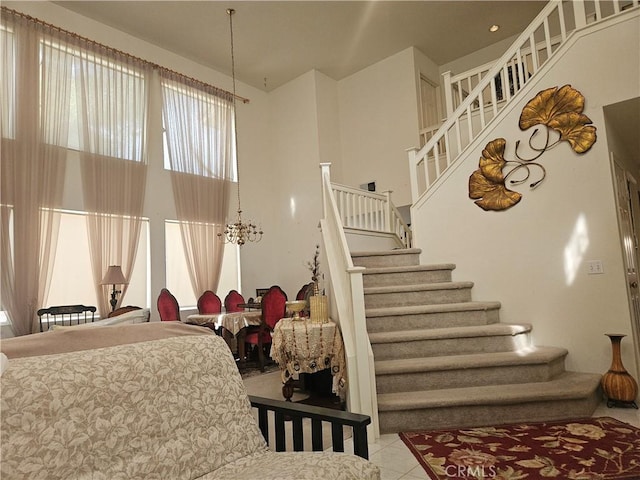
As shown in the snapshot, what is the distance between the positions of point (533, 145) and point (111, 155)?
5.62m

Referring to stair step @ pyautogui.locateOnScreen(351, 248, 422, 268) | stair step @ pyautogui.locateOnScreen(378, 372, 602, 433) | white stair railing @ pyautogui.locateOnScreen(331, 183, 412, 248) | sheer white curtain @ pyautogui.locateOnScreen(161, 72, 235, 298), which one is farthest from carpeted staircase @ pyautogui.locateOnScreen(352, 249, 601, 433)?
sheer white curtain @ pyautogui.locateOnScreen(161, 72, 235, 298)

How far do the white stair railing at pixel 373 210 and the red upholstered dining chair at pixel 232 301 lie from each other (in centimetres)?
246

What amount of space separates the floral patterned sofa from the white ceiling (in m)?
6.07

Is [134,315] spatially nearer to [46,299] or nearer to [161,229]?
[46,299]

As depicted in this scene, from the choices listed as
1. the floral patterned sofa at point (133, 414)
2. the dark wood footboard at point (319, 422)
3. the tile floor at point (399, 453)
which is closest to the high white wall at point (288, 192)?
the tile floor at point (399, 453)

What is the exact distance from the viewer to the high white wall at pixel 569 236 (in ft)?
11.5

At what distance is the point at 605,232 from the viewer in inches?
140

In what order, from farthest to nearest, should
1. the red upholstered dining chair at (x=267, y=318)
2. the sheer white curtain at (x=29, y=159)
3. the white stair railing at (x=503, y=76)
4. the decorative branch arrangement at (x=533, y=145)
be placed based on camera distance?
the red upholstered dining chair at (x=267, y=318)
the sheer white curtain at (x=29, y=159)
the white stair railing at (x=503, y=76)
the decorative branch arrangement at (x=533, y=145)

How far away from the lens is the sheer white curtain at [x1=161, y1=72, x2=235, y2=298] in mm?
6795

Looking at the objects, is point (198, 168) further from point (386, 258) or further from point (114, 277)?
point (386, 258)

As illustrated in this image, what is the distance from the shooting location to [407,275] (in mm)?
4422

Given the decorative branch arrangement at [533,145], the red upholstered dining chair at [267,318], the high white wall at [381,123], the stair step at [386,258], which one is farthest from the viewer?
the high white wall at [381,123]

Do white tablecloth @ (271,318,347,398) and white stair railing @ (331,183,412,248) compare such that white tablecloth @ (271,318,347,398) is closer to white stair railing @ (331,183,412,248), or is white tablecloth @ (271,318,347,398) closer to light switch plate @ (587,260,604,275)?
light switch plate @ (587,260,604,275)

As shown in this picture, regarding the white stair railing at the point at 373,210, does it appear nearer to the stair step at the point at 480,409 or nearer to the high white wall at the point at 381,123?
the high white wall at the point at 381,123
